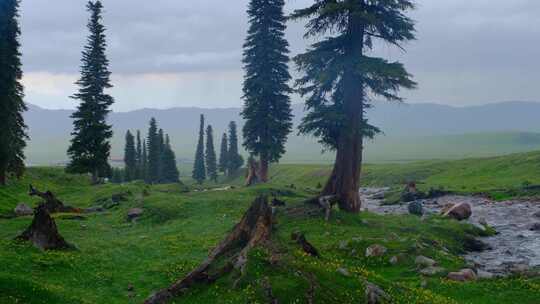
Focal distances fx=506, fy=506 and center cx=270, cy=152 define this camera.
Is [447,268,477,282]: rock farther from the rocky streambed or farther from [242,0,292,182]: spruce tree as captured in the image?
[242,0,292,182]: spruce tree

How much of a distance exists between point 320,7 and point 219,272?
22.8 meters

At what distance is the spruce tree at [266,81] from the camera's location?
5828 centimetres

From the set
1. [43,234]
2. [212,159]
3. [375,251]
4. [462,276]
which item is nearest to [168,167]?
[212,159]

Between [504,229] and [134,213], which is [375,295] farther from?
[134,213]

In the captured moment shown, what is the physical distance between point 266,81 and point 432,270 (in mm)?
37696

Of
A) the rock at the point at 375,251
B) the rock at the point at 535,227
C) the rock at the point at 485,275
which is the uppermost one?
the rock at the point at 375,251

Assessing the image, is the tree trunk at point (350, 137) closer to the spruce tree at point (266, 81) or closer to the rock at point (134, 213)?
the rock at point (134, 213)

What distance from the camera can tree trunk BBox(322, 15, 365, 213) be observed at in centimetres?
3431

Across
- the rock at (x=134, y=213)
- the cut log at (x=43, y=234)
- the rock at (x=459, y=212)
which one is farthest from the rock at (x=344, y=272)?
the rock at (x=459, y=212)

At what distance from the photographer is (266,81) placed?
57969 millimetres

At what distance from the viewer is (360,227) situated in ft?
108

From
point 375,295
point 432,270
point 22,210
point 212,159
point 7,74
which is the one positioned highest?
point 7,74

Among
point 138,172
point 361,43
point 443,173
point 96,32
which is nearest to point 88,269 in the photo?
point 361,43

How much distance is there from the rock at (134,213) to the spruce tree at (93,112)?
30.7 m
